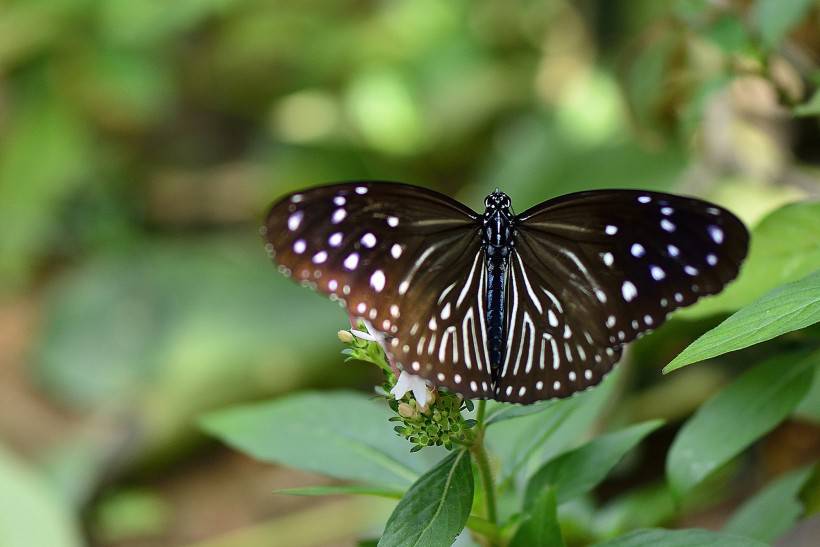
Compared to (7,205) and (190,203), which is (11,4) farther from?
(190,203)

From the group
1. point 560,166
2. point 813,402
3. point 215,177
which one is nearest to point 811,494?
point 813,402

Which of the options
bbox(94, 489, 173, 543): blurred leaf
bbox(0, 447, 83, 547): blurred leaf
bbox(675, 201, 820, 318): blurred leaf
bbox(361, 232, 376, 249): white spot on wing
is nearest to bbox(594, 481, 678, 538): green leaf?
bbox(675, 201, 820, 318): blurred leaf

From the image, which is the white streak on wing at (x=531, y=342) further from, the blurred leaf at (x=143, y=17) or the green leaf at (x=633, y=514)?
the blurred leaf at (x=143, y=17)

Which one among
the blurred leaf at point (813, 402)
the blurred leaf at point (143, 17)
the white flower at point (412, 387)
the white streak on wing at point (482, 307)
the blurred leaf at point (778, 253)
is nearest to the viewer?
the white flower at point (412, 387)

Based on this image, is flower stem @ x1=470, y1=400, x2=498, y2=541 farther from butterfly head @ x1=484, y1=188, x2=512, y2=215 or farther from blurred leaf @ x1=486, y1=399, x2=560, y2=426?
butterfly head @ x1=484, y1=188, x2=512, y2=215

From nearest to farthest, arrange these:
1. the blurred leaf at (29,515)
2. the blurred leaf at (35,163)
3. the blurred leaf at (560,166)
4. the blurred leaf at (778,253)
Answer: the blurred leaf at (778,253)
the blurred leaf at (29,515)
the blurred leaf at (560,166)
the blurred leaf at (35,163)

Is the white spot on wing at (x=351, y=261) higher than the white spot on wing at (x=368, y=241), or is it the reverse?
the white spot on wing at (x=368, y=241)

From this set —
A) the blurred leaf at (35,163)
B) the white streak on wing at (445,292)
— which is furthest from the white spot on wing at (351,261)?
the blurred leaf at (35,163)

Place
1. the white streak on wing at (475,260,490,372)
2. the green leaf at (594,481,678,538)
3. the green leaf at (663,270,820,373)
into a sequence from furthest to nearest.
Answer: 1. the green leaf at (594,481,678,538)
2. the white streak on wing at (475,260,490,372)
3. the green leaf at (663,270,820,373)

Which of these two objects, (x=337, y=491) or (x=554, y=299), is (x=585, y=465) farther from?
(x=337, y=491)
